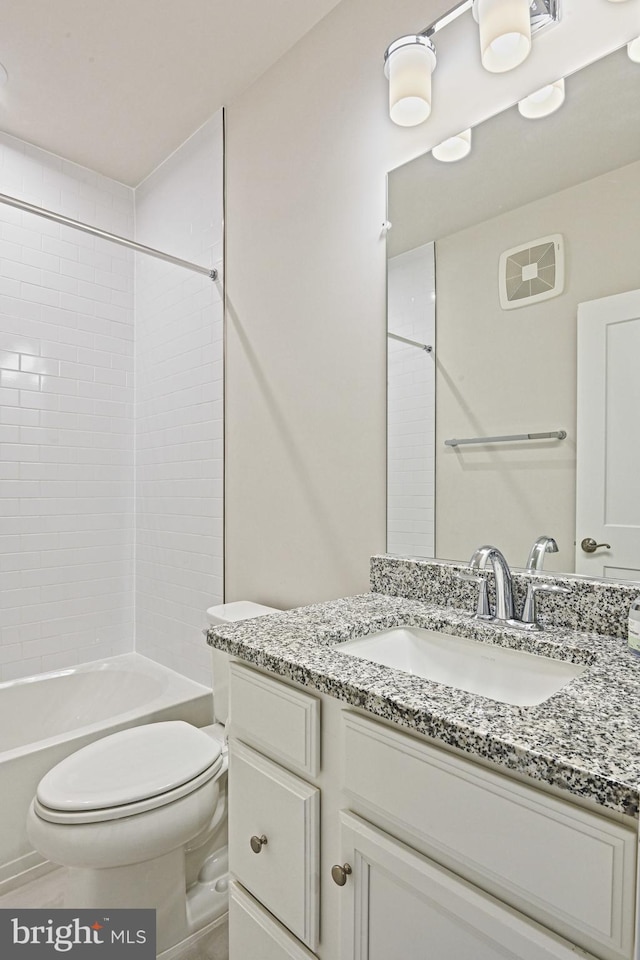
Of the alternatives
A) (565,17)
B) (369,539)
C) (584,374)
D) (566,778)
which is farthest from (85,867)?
(565,17)

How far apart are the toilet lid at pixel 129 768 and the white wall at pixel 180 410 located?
63cm

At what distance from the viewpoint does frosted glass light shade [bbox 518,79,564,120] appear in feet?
3.94

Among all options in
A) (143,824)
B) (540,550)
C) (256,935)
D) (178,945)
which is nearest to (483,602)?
→ (540,550)

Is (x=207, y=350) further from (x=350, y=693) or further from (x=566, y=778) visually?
(x=566, y=778)

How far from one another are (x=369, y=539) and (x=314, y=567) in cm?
26

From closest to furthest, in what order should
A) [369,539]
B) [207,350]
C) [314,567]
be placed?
1. [369,539]
2. [314,567]
3. [207,350]

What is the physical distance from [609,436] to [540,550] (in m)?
0.28

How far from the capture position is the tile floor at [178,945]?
1.46 meters

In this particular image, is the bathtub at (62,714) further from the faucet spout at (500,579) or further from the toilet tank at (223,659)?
the faucet spout at (500,579)

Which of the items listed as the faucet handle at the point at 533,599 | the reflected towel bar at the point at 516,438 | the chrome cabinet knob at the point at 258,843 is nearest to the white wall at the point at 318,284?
the reflected towel bar at the point at 516,438

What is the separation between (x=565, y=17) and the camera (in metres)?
1.19

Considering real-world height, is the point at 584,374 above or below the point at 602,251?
below

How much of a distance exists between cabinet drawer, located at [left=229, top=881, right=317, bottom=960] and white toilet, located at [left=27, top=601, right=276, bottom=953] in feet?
0.99

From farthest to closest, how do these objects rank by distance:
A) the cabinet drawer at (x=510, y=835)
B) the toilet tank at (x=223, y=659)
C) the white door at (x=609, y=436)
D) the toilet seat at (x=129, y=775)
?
the toilet tank at (x=223, y=659) < the toilet seat at (x=129, y=775) < the white door at (x=609, y=436) < the cabinet drawer at (x=510, y=835)
